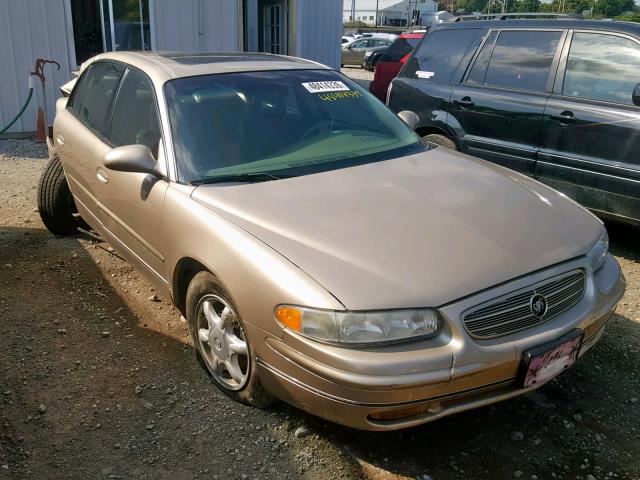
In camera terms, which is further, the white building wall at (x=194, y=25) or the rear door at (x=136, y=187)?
the white building wall at (x=194, y=25)

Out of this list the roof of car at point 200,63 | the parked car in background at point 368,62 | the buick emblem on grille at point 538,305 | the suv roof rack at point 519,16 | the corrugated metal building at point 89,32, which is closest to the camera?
the buick emblem on grille at point 538,305

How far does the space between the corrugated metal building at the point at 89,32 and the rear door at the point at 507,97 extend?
624 centimetres

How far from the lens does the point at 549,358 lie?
2.40 meters

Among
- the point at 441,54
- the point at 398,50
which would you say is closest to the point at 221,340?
the point at 441,54

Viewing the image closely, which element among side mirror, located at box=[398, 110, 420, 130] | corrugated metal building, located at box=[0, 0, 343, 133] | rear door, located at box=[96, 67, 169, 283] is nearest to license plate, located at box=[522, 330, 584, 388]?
rear door, located at box=[96, 67, 169, 283]

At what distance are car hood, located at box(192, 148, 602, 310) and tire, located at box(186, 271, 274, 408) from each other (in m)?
0.38

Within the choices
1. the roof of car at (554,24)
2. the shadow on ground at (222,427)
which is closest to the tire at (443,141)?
the roof of car at (554,24)

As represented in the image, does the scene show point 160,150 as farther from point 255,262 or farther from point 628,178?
point 628,178

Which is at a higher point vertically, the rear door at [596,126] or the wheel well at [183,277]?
the rear door at [596,126]

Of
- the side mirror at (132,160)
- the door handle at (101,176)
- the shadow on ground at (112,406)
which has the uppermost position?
the side mirror at (132,160)

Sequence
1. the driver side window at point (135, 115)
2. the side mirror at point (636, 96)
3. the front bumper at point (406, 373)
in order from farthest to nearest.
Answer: the side mirror at point (636, 96), the driver side window at point (135, 115), the front bumper at point (406, 373)

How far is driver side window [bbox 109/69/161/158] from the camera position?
11.1 ft

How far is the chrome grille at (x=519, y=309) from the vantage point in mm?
2309

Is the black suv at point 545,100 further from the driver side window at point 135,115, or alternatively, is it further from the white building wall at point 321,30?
the white building wall at point 321,30
